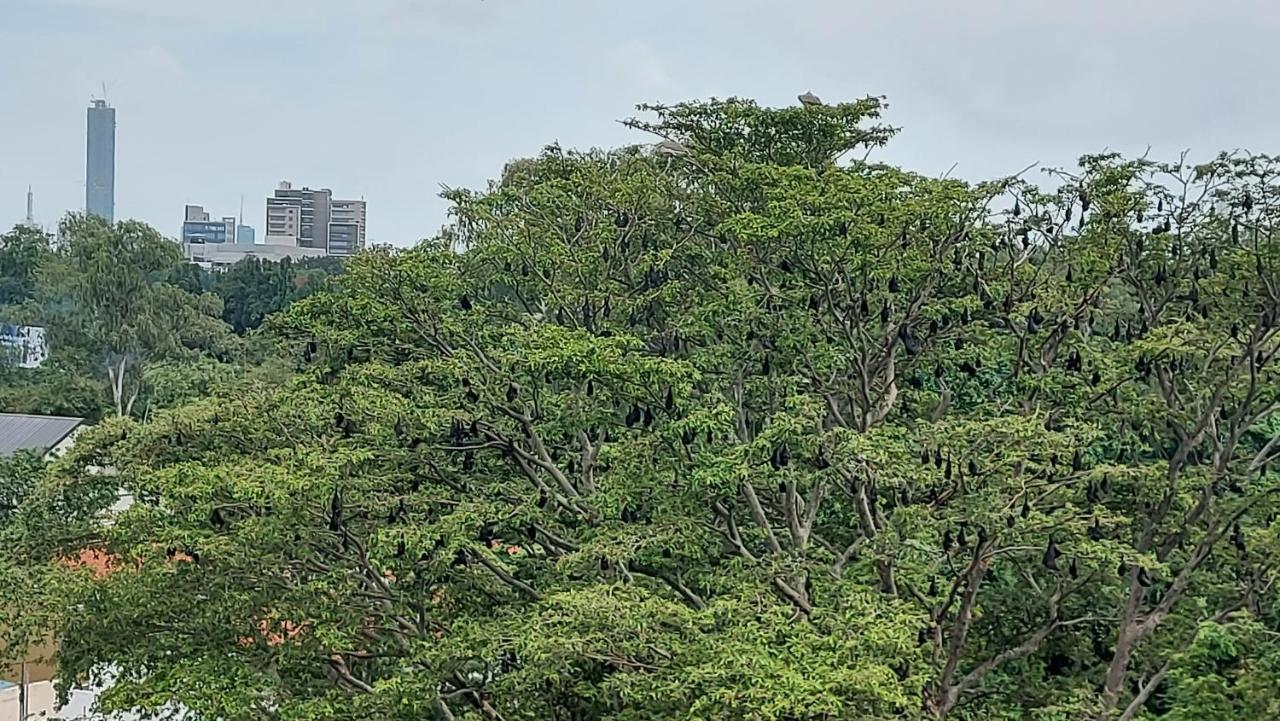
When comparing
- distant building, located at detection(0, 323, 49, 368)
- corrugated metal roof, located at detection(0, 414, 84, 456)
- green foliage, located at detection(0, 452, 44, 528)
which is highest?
distant building, located at detection(0, 323, 49, 368)

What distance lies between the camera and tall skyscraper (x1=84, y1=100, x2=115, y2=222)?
211ft

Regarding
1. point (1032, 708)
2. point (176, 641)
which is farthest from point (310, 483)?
point (1032, 708)

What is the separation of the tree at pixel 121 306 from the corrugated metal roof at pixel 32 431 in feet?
11.5

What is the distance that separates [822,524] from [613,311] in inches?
86.3

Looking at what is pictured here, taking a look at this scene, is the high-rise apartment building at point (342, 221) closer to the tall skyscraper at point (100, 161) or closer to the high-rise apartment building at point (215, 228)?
the tall skyscraper at point (100, 161)

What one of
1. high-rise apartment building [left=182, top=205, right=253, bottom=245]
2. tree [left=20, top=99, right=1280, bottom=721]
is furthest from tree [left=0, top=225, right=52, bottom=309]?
high-rise apartment building [left=182, top=205, right=253, bottom=245]

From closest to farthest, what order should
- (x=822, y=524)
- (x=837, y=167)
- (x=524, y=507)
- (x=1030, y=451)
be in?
(x=1030, y=451) → (x=524, y=507) → (x=837, y=167) → (x=822, y=524)

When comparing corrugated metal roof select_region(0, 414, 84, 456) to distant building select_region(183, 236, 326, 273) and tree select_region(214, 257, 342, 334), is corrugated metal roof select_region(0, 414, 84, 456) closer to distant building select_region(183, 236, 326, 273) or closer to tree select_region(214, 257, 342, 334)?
tree select_region(214, 257, 342, 334)

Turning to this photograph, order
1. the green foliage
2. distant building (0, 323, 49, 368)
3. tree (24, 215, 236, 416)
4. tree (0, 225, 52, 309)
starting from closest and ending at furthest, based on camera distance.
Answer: the green foliage
tree (24, 215, 236, 416)
distant building (0, 323, 49, 368)
tree (0, 225, 52, 309)

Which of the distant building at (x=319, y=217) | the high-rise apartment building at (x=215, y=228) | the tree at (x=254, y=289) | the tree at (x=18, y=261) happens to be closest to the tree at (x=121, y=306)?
the tree at (x=254, y=289)

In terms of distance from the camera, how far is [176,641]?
819cm

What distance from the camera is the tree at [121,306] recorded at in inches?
989

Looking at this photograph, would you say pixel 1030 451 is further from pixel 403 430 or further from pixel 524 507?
pixel 403 430

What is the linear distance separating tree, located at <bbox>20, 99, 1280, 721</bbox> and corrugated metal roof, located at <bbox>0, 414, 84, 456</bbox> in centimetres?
1228
